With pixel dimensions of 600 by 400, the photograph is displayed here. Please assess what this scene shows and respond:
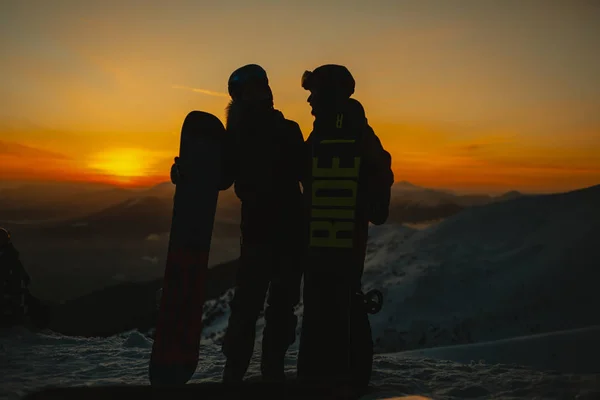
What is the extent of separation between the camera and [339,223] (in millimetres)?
4281

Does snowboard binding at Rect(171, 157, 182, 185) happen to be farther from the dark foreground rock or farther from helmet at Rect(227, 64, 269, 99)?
the dark foreground rock

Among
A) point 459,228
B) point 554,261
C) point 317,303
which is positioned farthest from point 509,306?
point 317,303

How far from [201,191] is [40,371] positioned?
314 centimetres

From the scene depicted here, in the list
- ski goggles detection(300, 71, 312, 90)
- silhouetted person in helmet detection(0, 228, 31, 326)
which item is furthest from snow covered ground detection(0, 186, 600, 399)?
ski goggles detection(300, 71, 312, 90)

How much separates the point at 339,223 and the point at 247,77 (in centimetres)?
145

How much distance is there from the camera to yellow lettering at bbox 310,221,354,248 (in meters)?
4.27

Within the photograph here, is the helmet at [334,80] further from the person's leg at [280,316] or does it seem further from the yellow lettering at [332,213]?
the person's leg at [280,316]

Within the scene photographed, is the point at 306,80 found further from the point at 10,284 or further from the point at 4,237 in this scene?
the point at 10,284

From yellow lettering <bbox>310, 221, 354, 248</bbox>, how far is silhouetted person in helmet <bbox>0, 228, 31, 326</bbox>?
5703 millimetres

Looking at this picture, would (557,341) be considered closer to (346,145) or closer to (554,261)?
(346,145)

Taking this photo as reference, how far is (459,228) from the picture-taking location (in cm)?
1864

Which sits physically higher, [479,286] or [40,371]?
[479,286]

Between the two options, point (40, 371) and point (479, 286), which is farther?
point (479, 286)

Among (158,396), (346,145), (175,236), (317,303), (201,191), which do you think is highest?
(346,145)
